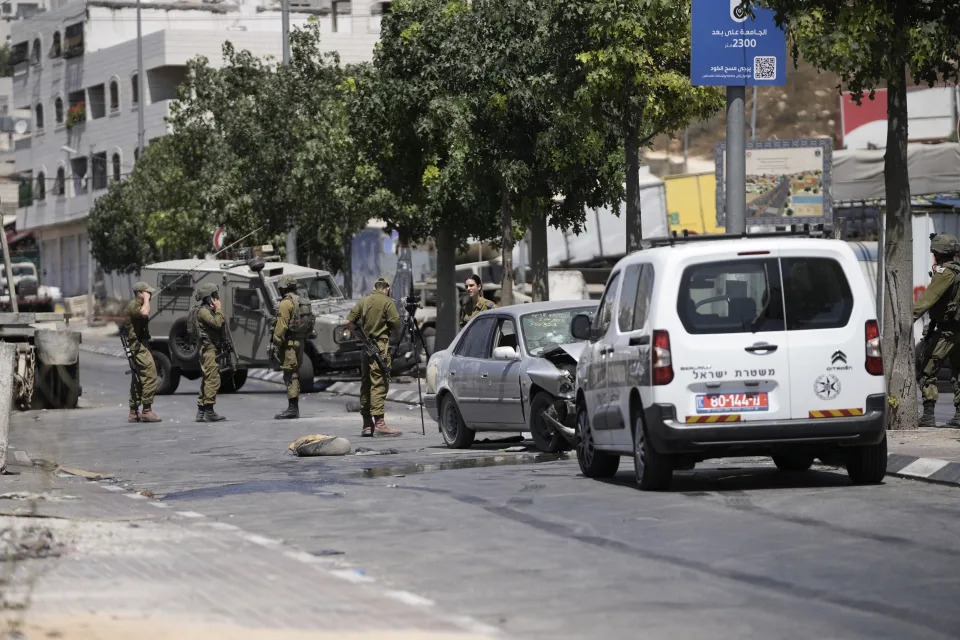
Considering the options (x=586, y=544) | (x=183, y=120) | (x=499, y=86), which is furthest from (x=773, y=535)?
(x=183, y=120)

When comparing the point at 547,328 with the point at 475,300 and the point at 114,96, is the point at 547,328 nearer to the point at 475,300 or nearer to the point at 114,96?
the point at 475,300

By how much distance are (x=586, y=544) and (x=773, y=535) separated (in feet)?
3.43

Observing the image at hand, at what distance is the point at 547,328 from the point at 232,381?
54.5 feet

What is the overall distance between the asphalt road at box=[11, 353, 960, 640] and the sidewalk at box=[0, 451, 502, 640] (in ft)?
0.94

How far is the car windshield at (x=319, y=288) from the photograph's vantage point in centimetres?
3272

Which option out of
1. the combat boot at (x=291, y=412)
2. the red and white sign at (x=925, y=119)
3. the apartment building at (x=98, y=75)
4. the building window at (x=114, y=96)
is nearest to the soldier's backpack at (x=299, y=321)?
the combat boot at (x=291, y=412)

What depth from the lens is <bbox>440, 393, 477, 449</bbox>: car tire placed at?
18.2 meters

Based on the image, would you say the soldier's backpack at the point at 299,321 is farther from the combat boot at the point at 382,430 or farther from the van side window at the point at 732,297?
the van side window at the point at 732,297

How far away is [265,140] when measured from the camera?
43.3 meters

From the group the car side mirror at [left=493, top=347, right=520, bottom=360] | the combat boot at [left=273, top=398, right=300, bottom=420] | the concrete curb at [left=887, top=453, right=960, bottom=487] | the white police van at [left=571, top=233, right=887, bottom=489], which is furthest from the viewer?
the combat boot at [left=273, top=398, right=300, bottom=420]

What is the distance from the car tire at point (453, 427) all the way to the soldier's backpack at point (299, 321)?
633 cm

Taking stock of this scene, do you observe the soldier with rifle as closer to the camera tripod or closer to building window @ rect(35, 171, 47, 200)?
the camera tripod

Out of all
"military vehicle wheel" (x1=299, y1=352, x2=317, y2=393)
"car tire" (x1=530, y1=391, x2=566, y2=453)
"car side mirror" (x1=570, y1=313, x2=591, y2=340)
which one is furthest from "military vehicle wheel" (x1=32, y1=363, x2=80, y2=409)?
"car side mirror" (x1=570, y1=313, x2=591, y2=340)

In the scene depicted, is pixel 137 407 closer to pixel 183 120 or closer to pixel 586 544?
pixel 586 544
